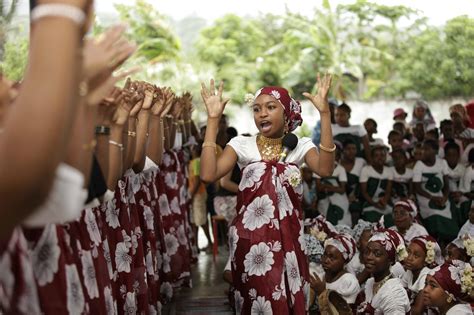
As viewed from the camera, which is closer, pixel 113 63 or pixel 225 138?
pixel 113 63

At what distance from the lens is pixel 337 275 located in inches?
285

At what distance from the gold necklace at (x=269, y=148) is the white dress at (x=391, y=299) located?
132 cm

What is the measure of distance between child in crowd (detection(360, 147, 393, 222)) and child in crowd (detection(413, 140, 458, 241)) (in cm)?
44

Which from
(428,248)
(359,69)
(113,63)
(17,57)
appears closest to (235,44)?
(359,69)

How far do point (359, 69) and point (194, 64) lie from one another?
21.6ft

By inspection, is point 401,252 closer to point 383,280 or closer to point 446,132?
point 383,280

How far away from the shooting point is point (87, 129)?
2.80 meters

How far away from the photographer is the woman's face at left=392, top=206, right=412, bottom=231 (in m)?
8.82

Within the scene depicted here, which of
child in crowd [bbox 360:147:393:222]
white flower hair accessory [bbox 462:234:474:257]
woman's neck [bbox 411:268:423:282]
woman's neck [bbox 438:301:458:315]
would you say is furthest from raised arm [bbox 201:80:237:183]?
child in crowd [bbox 360:147:393:222]

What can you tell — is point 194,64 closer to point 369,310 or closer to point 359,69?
point 359,69

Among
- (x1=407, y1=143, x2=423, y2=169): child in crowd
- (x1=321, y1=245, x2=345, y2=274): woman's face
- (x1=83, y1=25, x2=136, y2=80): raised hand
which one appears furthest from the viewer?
(x1=407, y1=143, x2=423, y2=169): child in crowd

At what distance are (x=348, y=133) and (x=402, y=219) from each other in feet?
10.5

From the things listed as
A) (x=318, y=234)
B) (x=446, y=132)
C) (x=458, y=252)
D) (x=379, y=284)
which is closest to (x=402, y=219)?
(x=458, y=252)

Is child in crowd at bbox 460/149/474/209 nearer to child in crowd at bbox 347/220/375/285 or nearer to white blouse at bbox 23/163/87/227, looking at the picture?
child in crowd at bbox 347/220/375/285
